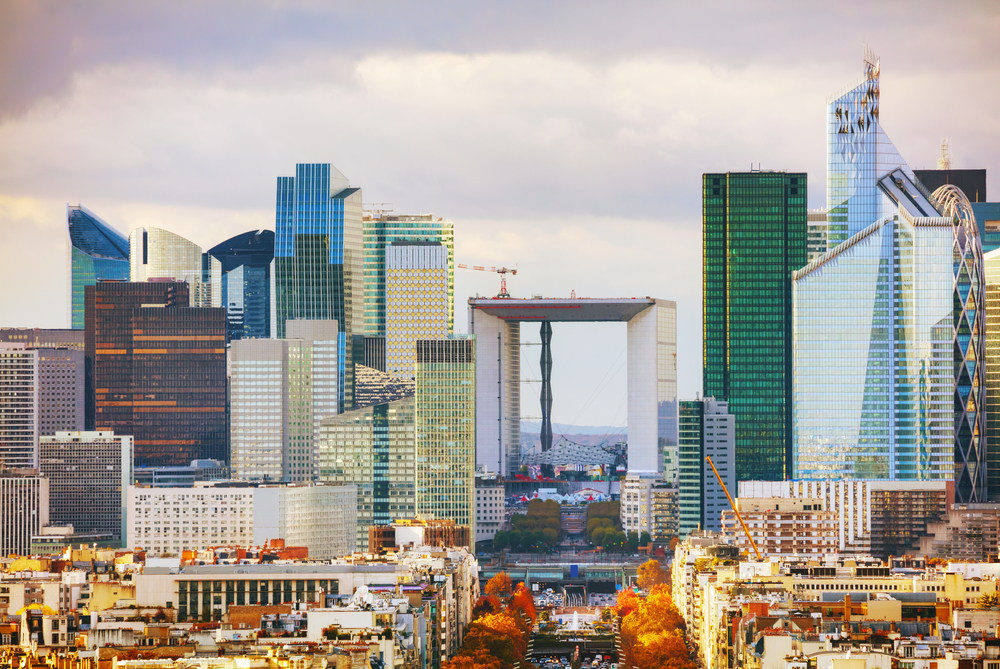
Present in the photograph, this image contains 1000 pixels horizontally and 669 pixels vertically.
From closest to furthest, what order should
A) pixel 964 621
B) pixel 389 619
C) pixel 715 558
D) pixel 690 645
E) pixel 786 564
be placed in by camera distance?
pixel 964 621
pixel 389 619
pixel 690 645
pixel 786 564
pixel 715 558

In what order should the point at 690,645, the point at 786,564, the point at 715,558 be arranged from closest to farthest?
the point at 690,645, the point at 786,564, the point at 715,558

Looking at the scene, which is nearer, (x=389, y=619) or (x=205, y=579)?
(x=389, y=619)

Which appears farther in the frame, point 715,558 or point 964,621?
point 715,558

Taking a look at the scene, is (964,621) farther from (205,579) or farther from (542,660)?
(205,579)

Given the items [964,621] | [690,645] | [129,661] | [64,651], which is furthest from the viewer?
[690,645]

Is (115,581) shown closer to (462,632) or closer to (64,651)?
(462,632)

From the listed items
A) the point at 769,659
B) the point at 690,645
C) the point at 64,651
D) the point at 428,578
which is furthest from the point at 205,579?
the point at 769,659

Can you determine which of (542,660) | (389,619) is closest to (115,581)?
(542,660)

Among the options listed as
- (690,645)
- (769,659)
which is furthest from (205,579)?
(769,659)

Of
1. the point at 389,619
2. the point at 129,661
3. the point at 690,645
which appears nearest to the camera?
the point at 129,661
